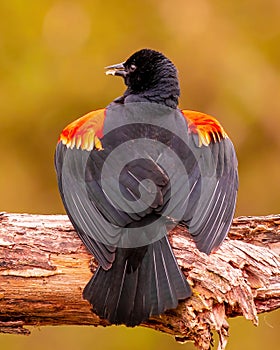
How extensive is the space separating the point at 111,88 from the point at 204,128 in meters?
3.43

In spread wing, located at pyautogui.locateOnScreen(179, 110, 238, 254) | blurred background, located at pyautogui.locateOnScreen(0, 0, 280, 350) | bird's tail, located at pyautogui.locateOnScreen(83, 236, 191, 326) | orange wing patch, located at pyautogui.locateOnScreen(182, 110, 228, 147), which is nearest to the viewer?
bird's tail, located at pyautogui.locateOnScreen(83, 236, 191, 326)

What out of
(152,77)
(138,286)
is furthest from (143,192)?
(152,77)

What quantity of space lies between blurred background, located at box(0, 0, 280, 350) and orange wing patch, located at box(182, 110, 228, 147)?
9.86 ft

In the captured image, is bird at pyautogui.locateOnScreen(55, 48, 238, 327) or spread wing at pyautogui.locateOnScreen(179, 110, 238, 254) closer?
bird at pyautogui.locateOnScreen(55, 48, 238, 327)

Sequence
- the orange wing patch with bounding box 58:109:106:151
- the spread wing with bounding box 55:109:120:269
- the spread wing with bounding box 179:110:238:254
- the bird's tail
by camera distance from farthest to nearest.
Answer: the orange wing patch with bounding box 58:109:106:151 → the spread wing with bounding box 179:110:238:254 → the spread wing with bounding box 55:109:120:269 → the bird's tail

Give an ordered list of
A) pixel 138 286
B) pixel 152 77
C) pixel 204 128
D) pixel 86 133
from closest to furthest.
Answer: pixel 138 286 → pixel 86 133 → pixel 204 128 → pixel 152 77

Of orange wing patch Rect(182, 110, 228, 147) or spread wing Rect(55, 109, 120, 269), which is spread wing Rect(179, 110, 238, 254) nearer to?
orange wing patch Rect(182, 110, 228, 147)

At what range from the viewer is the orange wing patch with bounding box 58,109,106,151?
6.00 metres

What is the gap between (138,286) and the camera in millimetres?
5262

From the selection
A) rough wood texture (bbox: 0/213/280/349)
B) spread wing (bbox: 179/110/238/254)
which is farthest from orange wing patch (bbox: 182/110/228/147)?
rough wood texture (bbox: 0/213/280/349)

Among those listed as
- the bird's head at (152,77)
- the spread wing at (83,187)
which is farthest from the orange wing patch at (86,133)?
the bird's head at (152,77)

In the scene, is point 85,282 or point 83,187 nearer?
point 85,282

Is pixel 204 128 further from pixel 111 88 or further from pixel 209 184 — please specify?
pixel 111 88

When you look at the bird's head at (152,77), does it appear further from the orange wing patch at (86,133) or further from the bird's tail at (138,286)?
→ the bird's tail at (138,286)
